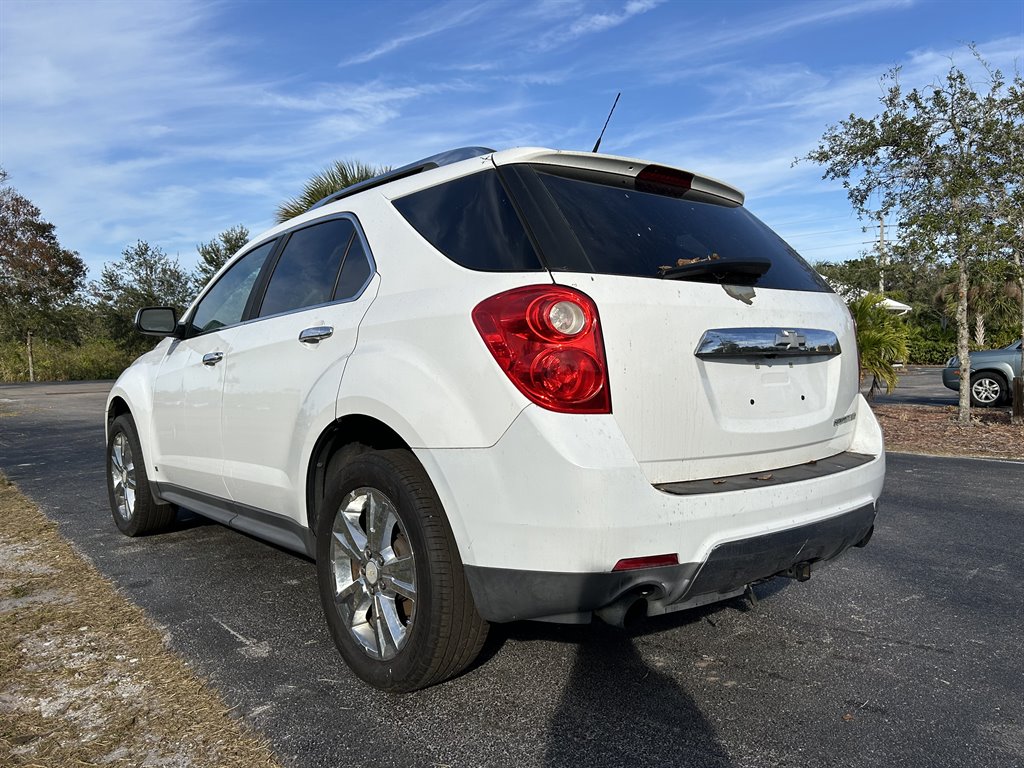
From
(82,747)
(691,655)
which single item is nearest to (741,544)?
(691,655)

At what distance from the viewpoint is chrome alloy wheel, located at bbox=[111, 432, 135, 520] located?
497cm

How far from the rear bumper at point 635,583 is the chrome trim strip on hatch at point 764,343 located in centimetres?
59

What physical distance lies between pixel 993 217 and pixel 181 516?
1089 cm

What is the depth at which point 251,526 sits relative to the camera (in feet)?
11.8

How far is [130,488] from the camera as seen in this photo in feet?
16.4

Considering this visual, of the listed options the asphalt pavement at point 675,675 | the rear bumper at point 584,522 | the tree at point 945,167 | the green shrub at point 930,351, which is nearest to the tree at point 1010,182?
the tree at point 945,167

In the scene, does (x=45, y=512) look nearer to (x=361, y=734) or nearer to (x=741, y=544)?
(x=361, y=734)

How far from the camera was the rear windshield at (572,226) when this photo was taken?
2.41 meters

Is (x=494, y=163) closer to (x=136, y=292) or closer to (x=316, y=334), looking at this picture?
(x=316, y=334)

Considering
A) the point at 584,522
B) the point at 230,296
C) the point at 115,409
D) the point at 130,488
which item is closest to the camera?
the point at 584,522

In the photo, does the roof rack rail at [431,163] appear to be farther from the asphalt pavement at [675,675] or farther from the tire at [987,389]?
the tire at [987,389]

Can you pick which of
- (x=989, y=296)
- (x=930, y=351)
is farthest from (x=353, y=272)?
(x=930, y=351)

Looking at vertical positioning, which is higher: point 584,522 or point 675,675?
point 584,522

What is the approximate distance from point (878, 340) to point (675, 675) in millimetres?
11763
